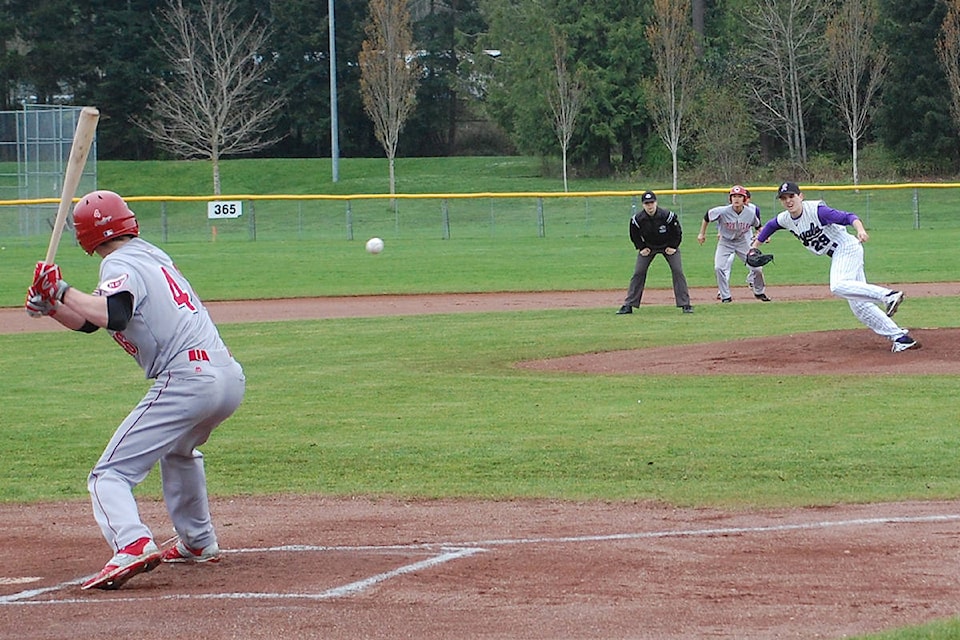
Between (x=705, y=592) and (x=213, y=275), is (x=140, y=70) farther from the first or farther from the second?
(x=705, y=592)

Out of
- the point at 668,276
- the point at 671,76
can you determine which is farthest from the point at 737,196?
the point at 671,76

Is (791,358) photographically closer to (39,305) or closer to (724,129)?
(39,305)

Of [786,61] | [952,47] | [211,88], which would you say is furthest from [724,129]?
[211,88]

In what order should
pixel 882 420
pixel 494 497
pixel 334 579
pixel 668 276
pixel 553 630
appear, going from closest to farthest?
1. pixel 553 630
2. pixel 334 579
3. pixel 494 497
4. pixel 882 420
5. pixel 668 276

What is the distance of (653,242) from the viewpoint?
20250mm

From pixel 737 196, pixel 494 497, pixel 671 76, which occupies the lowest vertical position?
pixel 494 497

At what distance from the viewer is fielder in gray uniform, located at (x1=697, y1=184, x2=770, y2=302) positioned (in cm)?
2172

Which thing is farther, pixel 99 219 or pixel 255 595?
pixel 99 219

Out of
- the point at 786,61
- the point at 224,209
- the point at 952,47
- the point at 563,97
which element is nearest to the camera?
the point at 224,209

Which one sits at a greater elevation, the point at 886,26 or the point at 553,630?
the point at 886,26

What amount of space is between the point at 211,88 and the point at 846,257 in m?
53.2

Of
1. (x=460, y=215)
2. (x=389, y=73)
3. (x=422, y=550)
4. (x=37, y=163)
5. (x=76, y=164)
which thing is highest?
(x=389, y=73)

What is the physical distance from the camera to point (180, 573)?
21.1 feet

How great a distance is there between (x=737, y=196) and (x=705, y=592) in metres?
16.6
